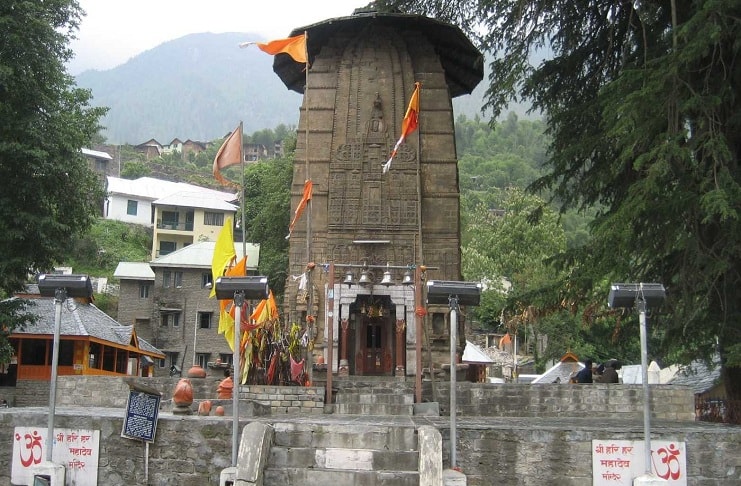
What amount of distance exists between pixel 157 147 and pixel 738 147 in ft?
386

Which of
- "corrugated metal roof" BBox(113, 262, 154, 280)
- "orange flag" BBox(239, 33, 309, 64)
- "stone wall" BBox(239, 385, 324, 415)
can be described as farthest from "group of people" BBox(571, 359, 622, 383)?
"corrugated metal roof" BBox(113, 262, 154, 280)

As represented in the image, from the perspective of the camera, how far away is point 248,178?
174 feet

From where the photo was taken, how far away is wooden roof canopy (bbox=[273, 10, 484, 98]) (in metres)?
24.4

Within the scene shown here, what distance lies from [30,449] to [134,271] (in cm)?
3635

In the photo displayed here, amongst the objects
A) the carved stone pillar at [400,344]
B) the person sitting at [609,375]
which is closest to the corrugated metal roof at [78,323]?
the carved stone pillar at [400,344]

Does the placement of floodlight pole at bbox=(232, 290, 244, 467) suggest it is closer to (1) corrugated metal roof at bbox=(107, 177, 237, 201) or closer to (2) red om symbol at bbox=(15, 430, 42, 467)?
(2) red om symbol at bbox=(15, 430, 42, 467)

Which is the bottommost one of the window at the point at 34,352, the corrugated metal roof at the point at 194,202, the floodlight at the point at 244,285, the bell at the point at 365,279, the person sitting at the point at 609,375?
the person sitting at the point at 609,375

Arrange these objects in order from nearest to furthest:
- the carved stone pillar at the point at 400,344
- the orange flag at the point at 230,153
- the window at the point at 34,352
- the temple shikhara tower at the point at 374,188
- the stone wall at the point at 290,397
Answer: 1. the stone wall at the point at 290,397
2. the orange flag at the point at 230,153
3. the carved stone pillar at the point at 400,344
4. the temple shikhara tower at the point at 374,188
5. the window at the point at 34,352

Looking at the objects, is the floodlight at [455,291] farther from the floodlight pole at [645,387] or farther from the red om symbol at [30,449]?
the red om symbol at [30,449]

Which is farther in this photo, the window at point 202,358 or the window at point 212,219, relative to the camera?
the window at point 212,219

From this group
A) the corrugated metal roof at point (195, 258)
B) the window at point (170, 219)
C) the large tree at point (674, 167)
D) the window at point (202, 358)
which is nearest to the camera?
the large tree at point (674, 167)

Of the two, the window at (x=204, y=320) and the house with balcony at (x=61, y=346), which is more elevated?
the window at (x=204, y=320)

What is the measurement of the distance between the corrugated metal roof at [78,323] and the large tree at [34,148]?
9.56 m

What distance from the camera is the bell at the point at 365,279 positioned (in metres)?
21.7
